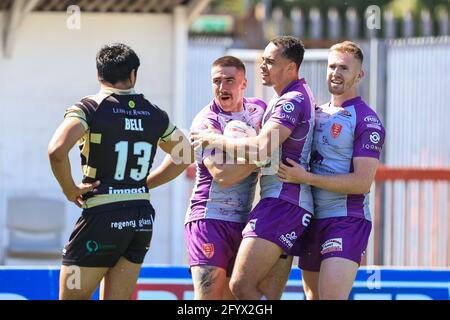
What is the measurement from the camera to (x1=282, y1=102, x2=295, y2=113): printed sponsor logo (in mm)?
6633

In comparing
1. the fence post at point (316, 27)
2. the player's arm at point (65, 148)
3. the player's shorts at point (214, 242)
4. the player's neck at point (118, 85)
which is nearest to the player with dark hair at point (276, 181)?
the player's shorts at point (214, 242)

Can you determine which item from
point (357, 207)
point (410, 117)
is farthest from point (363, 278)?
point (410, 117)

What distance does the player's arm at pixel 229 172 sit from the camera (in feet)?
21.7

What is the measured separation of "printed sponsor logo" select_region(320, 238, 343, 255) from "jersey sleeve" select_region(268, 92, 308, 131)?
756 mm

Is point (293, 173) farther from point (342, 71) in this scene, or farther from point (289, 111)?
point (342, 71)

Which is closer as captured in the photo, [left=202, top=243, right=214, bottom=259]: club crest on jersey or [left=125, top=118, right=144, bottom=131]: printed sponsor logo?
[left=125, top=118, right=144, bottom=131]: printed sponsor logo

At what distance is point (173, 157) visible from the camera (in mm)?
7172

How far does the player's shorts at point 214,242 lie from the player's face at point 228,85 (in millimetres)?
760

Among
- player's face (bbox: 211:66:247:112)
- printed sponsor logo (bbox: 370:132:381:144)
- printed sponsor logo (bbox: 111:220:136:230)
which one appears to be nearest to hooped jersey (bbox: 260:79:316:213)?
player's face (bbox: 211:66:247:112)

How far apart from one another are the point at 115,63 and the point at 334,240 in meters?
1.74

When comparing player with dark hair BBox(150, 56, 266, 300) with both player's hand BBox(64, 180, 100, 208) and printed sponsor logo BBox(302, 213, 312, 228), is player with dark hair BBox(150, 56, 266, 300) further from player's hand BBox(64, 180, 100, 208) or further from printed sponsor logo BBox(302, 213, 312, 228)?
player's hand BBox(64, 180, 100, 208)

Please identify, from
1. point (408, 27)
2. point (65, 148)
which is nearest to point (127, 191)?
point (65, 148)

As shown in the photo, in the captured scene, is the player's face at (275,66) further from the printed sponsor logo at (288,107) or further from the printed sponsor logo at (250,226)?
the printed sponsor logo at (250,226)

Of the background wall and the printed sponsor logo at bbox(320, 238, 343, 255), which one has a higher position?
the background wall
